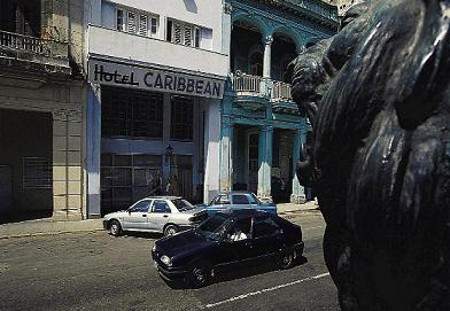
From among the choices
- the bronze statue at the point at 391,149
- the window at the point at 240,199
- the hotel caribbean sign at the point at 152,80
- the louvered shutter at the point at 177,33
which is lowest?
the window at the point at 240,199

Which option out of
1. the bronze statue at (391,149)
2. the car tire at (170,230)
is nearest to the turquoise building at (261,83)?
the car tire at (170,230)

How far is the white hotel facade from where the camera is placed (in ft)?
55.3

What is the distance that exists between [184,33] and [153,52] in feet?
8.13

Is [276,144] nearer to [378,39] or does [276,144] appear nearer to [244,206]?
[244,206]

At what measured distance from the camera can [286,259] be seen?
988cm

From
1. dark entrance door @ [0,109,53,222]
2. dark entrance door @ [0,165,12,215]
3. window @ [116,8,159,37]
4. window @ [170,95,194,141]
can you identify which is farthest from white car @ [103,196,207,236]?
window @ [170,95,194,141]

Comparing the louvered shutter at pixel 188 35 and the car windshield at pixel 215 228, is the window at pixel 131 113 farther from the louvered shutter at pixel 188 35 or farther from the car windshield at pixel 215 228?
the car windshield at pixel 215 228

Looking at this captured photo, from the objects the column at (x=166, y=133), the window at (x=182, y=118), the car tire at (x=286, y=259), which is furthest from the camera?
the window at (x=182, y=118)

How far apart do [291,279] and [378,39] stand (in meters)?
7.88

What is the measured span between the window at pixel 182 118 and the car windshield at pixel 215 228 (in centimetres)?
1269

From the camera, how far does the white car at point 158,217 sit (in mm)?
13203

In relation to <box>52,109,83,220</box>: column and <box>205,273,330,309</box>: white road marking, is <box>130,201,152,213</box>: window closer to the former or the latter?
<box>52,109,83,220</box>: column

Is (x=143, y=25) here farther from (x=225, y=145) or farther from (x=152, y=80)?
(x=225, y=145)

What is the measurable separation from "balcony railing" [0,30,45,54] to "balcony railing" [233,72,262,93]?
379 inches
